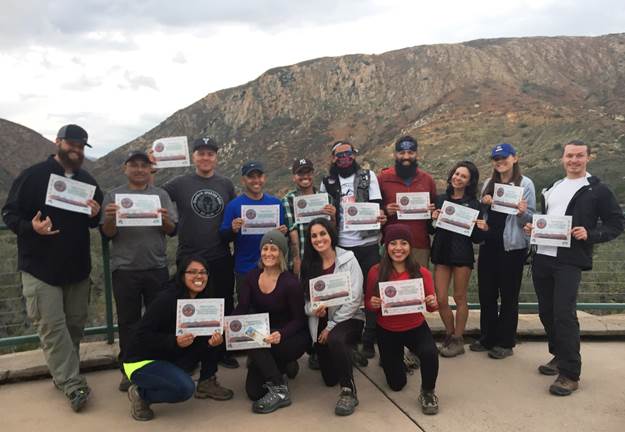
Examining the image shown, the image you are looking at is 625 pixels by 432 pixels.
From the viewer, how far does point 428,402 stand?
3.99 metres

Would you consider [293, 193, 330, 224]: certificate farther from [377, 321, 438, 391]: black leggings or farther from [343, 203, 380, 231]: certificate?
[377, 321, 438, 391]: black leggings

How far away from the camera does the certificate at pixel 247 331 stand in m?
4.18

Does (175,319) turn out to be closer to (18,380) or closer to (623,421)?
(18,380)

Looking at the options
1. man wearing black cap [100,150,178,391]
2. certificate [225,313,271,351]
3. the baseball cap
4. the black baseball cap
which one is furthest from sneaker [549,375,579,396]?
the black baseball cap

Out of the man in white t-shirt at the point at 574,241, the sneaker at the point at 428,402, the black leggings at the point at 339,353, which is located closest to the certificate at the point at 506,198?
the man in white t-shirt at the point at 574,241

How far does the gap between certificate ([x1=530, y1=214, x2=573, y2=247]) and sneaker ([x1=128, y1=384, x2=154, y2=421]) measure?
337cm

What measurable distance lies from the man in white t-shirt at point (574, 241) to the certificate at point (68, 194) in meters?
3.83

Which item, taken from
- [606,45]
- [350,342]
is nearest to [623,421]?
[350,342]

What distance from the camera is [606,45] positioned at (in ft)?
213

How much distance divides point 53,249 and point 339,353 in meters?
2.39

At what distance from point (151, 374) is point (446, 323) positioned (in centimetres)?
280

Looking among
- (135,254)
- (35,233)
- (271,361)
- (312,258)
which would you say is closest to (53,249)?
(35,233)

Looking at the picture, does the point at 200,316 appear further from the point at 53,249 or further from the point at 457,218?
the point at 457,218

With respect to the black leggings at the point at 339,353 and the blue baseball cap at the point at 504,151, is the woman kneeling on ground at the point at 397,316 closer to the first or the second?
the black leggings at the point at 339,353
